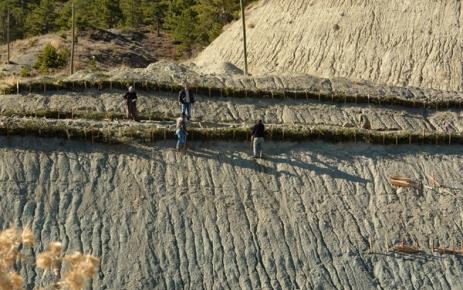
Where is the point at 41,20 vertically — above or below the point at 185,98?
below

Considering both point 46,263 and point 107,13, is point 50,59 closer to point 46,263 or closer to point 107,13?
point 107,13

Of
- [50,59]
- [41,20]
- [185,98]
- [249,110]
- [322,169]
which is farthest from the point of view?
[41,20]

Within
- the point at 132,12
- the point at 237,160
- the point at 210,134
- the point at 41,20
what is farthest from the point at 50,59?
the point at 237,160

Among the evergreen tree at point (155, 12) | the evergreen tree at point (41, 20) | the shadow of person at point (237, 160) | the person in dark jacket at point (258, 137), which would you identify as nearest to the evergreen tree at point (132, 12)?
the evergreen tree at point (155, 12)

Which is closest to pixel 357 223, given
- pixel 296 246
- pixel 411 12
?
pixel 296 246

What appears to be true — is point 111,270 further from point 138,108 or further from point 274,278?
point 138,108

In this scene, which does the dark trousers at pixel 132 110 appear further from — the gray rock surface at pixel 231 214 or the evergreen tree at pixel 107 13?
the evergreen tree at pixel 107 13

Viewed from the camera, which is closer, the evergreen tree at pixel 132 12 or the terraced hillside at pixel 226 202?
the terraced hillside at pixel 226 202
